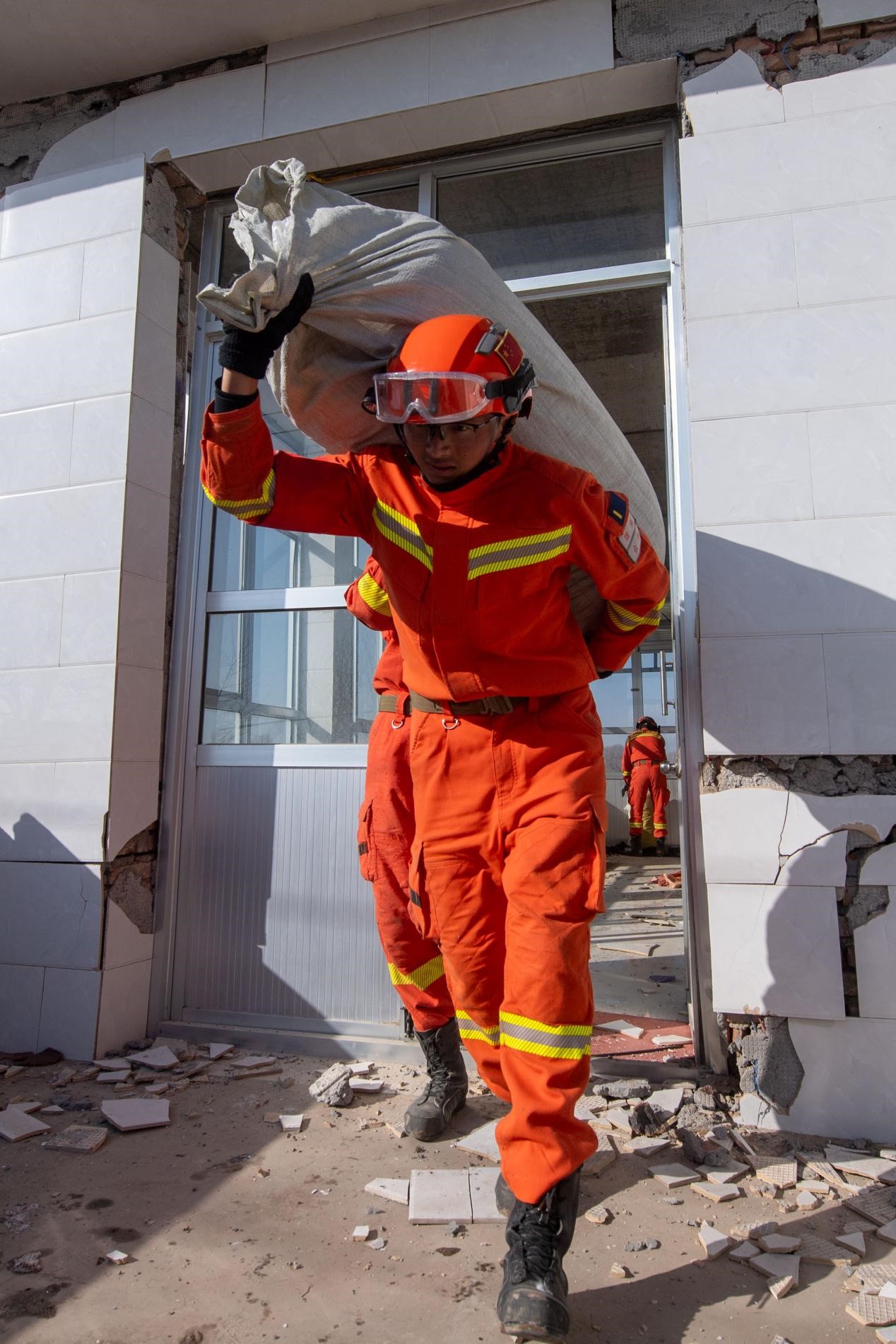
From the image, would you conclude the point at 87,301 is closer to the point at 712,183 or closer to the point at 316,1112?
the point at 712,183

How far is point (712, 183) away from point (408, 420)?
1.76m

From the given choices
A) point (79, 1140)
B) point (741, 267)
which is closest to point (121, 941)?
point (79, 1140)

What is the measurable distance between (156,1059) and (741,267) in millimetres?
3243

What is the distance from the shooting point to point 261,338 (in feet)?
6.27

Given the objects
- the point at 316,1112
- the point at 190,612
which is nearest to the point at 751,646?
the point at 316,1112

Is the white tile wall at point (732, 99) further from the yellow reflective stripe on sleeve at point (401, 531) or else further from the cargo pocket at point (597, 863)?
the cargo pocket at point (597, 863)

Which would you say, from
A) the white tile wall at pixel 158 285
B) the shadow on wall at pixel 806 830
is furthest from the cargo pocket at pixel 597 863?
the white tile wall at pixel 158 285

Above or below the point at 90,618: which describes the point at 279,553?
above

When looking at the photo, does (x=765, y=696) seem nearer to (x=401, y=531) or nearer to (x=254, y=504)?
(x=401, y=531)

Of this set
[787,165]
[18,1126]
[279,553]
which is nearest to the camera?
[18,1126]

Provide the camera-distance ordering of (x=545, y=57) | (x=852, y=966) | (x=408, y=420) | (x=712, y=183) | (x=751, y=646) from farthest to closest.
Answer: (x=545, y=57) < (x=712, y=183) < (x=751, y=646) < (x=852, y=966) < (x=408, y=420)

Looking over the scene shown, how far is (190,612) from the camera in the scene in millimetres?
3621

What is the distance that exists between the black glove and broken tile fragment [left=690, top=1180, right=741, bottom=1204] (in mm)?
2122

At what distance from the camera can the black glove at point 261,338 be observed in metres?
1.89
